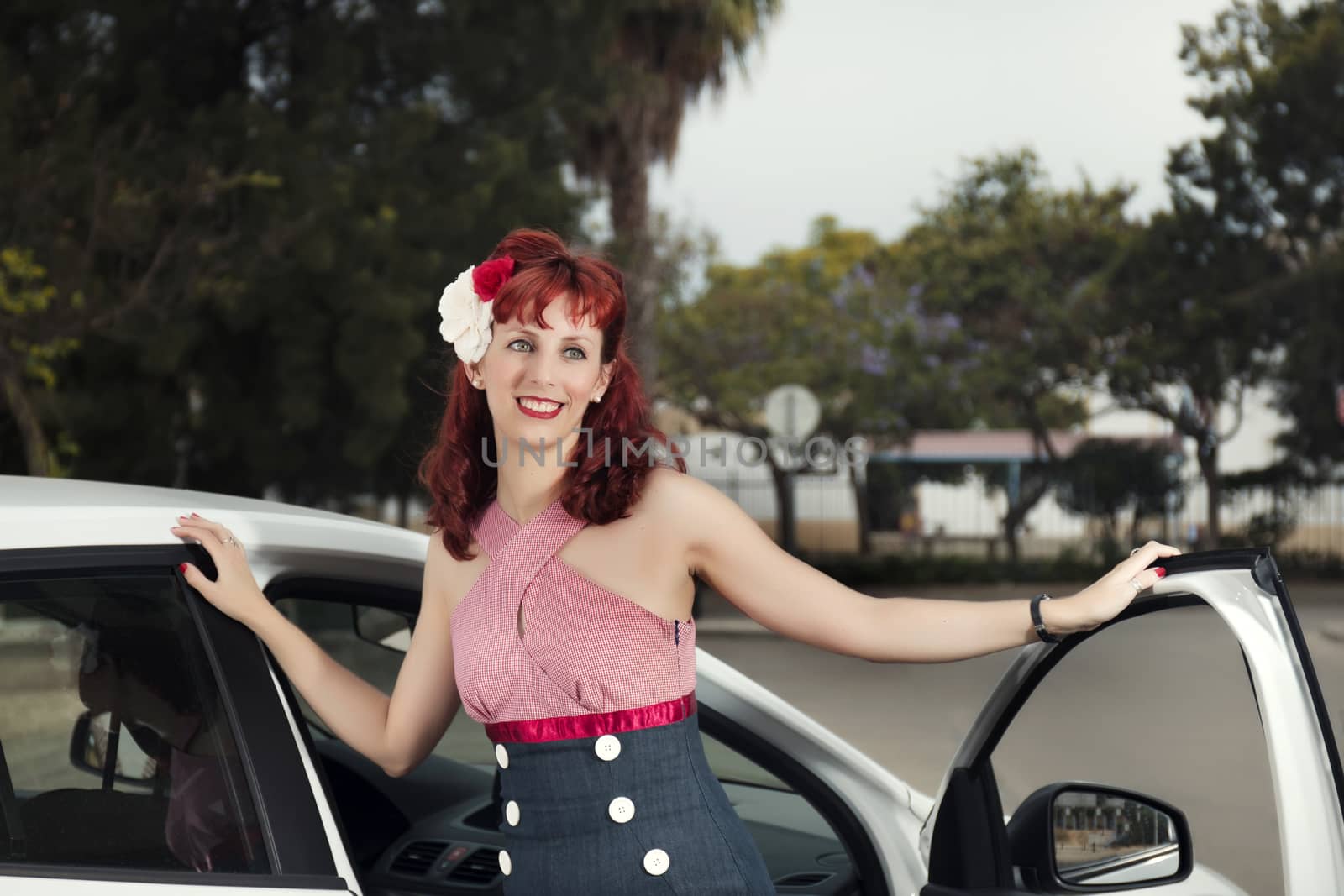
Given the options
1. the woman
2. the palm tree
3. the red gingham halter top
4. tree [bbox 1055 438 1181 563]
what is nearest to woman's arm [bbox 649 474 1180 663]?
the woman

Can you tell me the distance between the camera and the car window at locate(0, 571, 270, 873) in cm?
170

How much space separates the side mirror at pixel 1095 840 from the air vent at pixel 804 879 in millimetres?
417

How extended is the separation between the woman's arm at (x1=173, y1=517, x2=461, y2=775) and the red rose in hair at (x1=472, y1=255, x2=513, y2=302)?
14.1 inches

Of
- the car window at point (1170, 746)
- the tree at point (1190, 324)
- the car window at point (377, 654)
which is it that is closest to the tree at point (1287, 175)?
the tree at point (1190, 324)

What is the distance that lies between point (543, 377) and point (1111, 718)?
7.76m

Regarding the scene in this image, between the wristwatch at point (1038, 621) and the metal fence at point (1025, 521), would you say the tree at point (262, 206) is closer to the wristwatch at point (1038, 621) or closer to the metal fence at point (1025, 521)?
the metal fence at point (1025, 521)

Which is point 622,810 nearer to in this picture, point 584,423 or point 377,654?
point 584,423

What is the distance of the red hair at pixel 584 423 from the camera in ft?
6.18

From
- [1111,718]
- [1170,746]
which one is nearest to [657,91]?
[1111,718]

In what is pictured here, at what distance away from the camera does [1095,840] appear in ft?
6.75

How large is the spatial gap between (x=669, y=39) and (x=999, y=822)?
754 inches

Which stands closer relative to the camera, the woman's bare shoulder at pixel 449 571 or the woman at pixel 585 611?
the woman at pixel 585 611

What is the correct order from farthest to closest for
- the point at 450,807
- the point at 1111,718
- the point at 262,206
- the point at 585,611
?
1. the point at 262,206
2. the point at 1111,718
3. the point at 450,807
4. the point at 585,611

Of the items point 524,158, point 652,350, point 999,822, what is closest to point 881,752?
point 999,822
